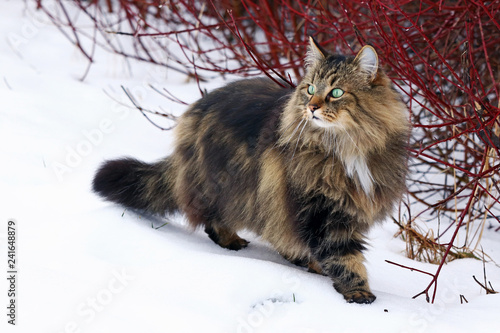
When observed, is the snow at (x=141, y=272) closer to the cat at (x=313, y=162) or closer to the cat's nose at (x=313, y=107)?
the cat at (x=313, y=162)

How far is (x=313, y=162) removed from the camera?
8.98 ft

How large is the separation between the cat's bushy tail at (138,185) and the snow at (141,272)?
9cm

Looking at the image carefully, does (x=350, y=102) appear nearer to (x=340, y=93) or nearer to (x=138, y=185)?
(x=340, y=93)

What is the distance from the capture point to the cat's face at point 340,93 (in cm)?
260

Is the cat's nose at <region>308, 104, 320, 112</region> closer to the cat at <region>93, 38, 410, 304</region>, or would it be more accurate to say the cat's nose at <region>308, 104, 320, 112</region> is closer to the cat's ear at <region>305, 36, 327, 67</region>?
the cat at <region>93, 38, 410, 304</region>

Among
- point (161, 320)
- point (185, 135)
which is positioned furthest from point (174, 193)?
point (161, 320)

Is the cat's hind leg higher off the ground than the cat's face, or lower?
lower

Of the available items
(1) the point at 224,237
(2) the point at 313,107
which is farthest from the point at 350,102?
(1) the point at 224,237

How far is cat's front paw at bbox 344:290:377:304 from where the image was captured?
8.57 feet

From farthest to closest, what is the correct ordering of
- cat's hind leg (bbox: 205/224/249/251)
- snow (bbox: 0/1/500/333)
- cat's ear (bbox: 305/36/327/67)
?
cat's hind leg (bbox: 205/224/249/251) < cat's ear (bbox: 305/36/327/67) < snow (bbox: 0/1/500/333)

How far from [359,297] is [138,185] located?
1509 mm

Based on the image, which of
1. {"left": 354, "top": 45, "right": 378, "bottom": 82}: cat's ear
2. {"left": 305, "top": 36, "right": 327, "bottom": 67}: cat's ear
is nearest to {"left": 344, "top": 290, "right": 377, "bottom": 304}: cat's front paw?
{"left": 354, "top": 45, "right": 378, "bottom": 82}: cat's ear

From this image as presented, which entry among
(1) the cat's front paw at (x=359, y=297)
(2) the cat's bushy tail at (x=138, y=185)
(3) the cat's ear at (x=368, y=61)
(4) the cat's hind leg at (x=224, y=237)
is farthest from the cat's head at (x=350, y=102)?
(2) the cat's bushy tail at (x=138, y=185)

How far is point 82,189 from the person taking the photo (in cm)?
379
